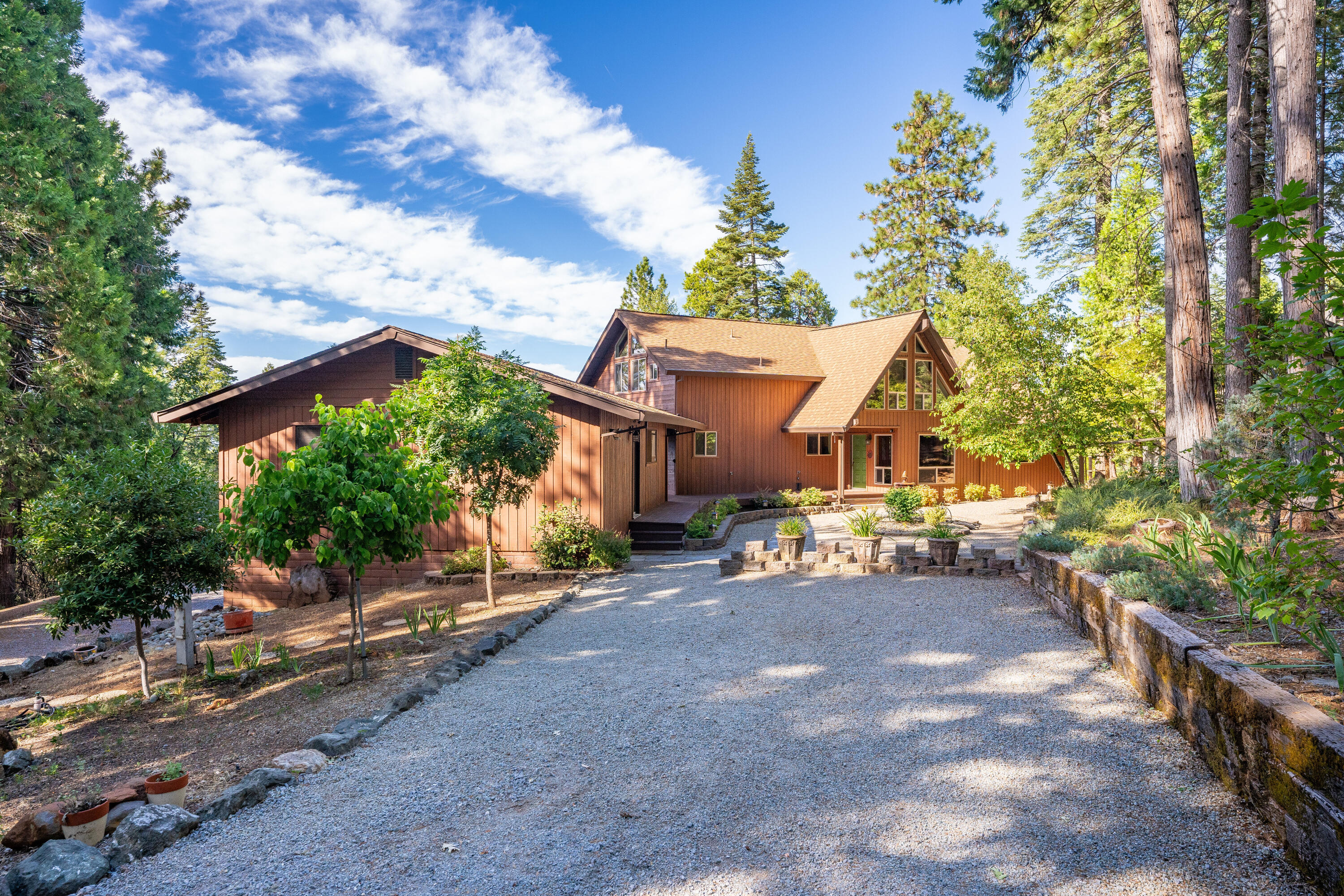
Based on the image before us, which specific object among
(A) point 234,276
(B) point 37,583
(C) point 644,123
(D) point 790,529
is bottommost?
(B) point 37,583

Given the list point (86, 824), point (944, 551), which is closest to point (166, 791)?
point (86, 824)

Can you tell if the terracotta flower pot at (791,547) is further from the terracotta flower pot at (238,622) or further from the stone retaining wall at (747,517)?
the terracotta flower pot at (238,622)

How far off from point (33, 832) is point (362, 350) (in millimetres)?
9751

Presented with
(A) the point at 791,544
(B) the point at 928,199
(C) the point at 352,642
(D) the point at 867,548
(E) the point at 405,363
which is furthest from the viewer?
(B) the point at 928,199

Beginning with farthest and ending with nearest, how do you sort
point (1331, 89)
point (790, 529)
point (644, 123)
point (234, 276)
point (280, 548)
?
1. point (234, 276)
2. point (644, 123)
3. point (1331, 89)
4. point (790, 529)
5. point (280, 548)

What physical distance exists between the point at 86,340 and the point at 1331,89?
27693 mm

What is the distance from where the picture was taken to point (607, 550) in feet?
36.8

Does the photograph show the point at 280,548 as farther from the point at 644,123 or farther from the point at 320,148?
the point at 644,123

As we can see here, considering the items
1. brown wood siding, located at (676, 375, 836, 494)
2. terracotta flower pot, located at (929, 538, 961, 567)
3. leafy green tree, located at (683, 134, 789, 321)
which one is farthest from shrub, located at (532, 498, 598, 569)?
leafy green tree, located at (683, 134, 789, 321)

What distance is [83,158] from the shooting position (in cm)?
1644

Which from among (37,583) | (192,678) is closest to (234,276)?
(37,583)

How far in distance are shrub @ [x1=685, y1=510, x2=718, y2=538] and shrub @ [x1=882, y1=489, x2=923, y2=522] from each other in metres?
4.21

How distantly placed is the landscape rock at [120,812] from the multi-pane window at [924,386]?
2164 cm

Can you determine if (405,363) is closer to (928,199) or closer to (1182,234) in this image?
(1182,234)
